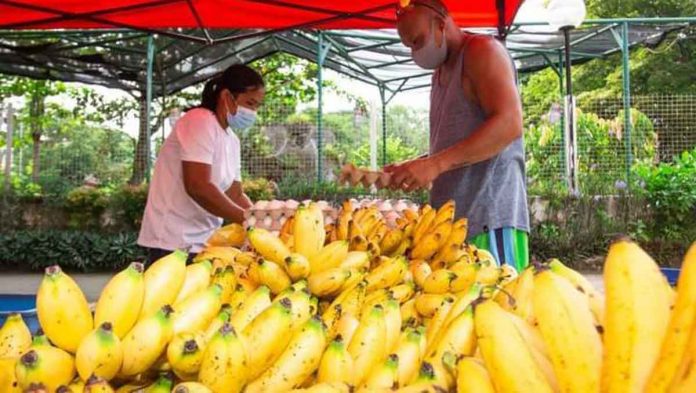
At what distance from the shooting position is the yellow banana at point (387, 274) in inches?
71.0

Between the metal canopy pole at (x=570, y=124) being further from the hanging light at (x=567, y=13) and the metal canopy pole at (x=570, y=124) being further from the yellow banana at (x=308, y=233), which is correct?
the yellow banana at (x=308, y=233)

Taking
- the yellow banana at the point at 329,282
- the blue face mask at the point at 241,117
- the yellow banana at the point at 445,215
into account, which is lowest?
the yellow banana at the point at 329,282

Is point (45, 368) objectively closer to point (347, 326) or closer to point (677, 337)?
point (347, 326)

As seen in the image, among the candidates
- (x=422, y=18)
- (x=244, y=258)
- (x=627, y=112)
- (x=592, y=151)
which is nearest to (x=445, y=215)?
(x=244, y=258)

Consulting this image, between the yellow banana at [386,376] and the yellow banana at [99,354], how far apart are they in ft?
1.52

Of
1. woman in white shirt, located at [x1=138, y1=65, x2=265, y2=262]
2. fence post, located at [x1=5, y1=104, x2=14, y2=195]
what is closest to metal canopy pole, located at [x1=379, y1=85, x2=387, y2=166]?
fence post, located at [x1=5, y1=104, x2=14, y2=195]

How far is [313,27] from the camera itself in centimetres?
516

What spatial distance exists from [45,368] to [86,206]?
978 cm

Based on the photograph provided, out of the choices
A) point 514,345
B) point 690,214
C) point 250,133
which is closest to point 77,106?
point 250,133

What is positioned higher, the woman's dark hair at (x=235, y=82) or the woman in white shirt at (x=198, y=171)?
the woman's dark hair at (x=235, y=82)

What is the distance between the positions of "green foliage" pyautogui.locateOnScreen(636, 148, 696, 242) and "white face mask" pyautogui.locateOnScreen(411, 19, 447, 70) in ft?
22.8

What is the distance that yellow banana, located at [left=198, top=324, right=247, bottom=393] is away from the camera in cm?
109

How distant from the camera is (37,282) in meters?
8.15

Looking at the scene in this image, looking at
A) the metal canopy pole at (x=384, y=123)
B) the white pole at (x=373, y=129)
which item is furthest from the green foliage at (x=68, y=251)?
the metal canopy pole at (x=384, y=123)
